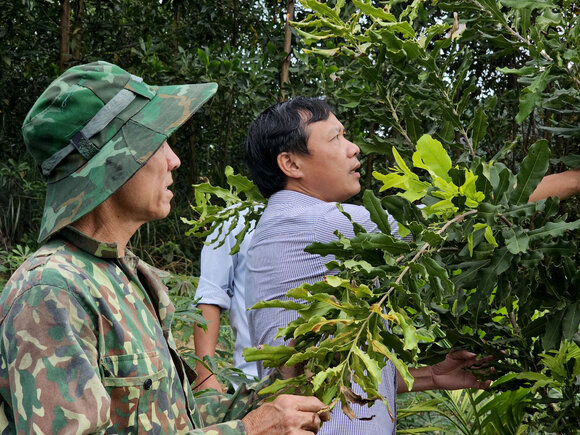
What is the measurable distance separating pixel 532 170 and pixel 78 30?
16.4 ft

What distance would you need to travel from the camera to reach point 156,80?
5.44 metres

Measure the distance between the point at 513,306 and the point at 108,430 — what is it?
3.48 ft

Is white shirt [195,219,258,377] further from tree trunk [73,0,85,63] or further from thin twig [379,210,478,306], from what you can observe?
tree trunk [73,0,85,63]

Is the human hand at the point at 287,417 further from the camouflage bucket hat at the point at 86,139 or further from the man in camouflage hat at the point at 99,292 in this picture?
the camouflage bucket hat at the point at 86,139

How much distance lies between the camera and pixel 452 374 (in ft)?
6.88

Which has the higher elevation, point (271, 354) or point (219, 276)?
point (271, 354)

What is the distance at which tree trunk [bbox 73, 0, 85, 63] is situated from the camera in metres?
5.78

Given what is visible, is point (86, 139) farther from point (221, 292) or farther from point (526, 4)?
point (221, 292)

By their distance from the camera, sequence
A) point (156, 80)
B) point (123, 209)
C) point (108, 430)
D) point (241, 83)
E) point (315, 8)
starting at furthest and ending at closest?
point (156, 80)
point (241, 83)
point (315, 8)
point (123, 209)
point (108, 430)

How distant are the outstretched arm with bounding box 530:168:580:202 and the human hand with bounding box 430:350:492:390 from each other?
19.3 inches

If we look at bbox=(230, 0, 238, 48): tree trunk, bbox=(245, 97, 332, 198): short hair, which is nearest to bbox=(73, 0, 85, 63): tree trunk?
bbox=(230, 0, 238, 48): tree trunk

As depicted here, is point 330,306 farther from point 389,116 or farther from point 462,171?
point 389,116

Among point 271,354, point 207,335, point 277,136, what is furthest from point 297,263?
point 207,335

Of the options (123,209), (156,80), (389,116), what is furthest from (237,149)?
(123,209)
